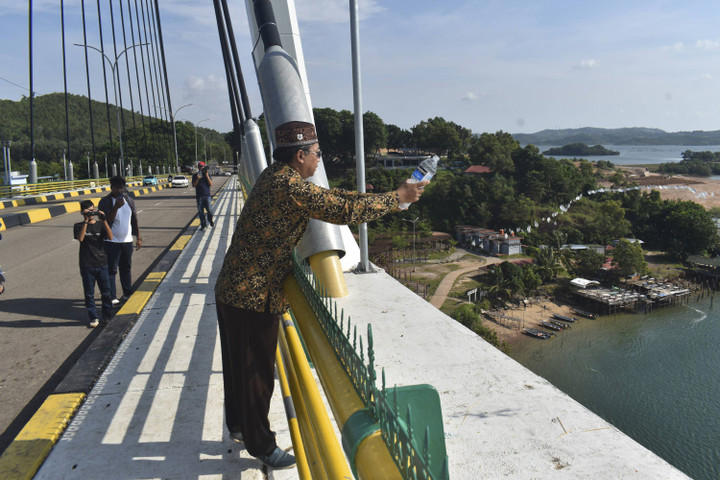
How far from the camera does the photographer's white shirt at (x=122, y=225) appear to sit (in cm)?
542

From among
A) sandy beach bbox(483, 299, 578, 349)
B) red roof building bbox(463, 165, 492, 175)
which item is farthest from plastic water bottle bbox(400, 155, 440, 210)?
red roof building bbox(463, 165, 492, 175)

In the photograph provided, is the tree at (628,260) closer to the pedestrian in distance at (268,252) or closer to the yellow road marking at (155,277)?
the yellow road marking at (155,277)

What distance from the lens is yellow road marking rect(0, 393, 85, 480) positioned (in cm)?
242

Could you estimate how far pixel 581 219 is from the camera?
275 ft

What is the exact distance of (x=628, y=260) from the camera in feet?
212

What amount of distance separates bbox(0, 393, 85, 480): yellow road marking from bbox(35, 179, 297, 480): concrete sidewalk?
0.22 ft

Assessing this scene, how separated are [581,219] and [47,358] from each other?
89505mm

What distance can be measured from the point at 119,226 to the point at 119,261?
481 mm

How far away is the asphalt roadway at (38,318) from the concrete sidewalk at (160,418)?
1.82 feet

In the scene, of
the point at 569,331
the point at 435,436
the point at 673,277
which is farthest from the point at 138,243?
the point at 673,277

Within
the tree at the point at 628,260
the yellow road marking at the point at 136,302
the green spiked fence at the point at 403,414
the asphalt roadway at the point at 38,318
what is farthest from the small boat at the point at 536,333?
the green spiked fence at the point at 403,414

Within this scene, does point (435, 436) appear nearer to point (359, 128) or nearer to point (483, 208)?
point (359, 128)

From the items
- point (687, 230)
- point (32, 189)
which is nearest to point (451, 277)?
point (687, 230)

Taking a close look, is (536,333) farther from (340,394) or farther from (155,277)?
(340,394)
